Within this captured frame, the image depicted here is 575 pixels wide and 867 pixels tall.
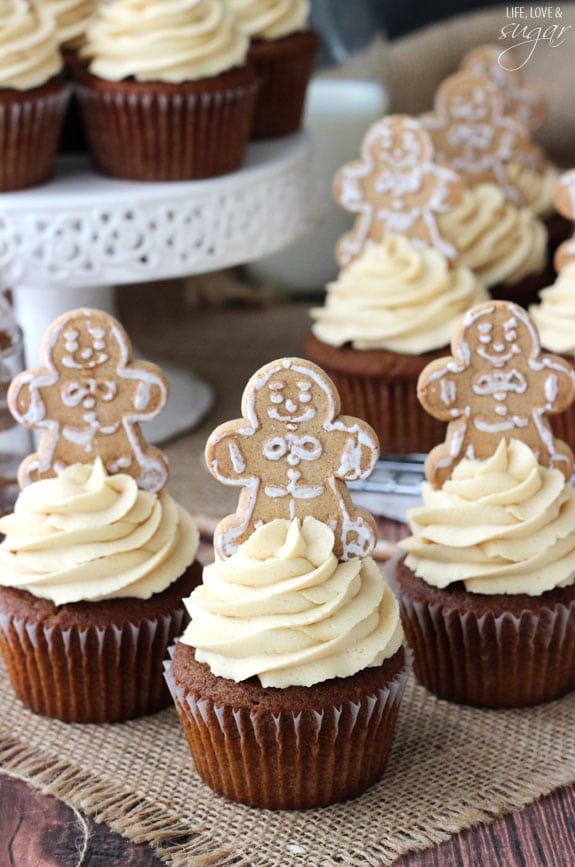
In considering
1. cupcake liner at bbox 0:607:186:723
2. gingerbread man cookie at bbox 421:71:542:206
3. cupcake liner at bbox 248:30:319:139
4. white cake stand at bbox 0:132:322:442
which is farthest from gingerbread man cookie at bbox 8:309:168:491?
gingerbread man cookie at bbox 421:71:542:206

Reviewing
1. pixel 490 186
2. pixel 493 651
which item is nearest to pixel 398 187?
pixel 490 186

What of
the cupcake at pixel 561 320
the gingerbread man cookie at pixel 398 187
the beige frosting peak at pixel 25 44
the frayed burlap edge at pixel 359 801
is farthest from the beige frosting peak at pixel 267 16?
the frayed burlap edge at pixel 359 801

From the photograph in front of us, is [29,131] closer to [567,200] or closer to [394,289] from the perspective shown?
[394,289]

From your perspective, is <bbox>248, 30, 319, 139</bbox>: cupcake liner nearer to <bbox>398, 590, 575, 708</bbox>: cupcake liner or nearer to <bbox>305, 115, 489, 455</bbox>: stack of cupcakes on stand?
<bbox>305, 115, 489, 455</bbox>: stack of cupcakes on stand

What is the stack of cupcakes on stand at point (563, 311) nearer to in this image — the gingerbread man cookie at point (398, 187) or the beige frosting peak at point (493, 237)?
the gingerbread man cookie at point (398, 187)

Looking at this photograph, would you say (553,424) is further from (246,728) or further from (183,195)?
(246,728)

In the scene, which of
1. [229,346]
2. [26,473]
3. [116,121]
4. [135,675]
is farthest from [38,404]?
[229,346]
